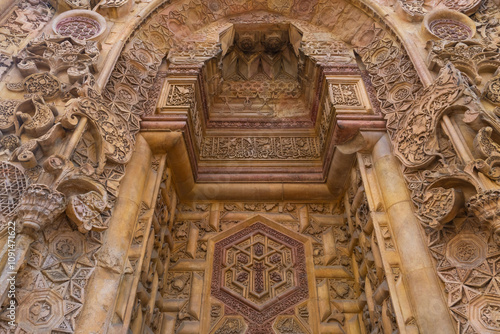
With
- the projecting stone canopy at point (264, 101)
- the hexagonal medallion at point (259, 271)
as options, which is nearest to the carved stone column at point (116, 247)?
the projecting stone canopy at point (264, 101)

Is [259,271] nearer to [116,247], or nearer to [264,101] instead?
[116,247]

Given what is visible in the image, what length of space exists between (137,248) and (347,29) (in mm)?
5588

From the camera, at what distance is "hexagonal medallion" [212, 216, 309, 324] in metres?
5.20

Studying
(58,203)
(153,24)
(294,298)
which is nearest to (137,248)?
(58,203)

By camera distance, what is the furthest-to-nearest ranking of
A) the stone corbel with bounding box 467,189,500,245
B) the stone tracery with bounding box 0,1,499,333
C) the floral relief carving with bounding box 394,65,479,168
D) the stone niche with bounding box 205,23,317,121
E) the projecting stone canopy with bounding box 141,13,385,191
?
the stone niche with bounding box 205,23,317,121 → the projecting stone canopy with bounding box 141,13,385,191 → the floral relief carving with bounding box 394,65,479,168 → the stone tracery with bounding box 0,1,499,333 → the stone corbel with bounding box 467,189,500,245

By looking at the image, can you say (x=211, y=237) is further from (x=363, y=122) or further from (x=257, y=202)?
(x=363, y=122)

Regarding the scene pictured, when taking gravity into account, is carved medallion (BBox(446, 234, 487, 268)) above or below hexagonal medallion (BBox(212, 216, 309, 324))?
below

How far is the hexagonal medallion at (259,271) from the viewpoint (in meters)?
5.20

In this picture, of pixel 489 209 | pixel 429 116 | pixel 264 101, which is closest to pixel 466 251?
pixel 489 209

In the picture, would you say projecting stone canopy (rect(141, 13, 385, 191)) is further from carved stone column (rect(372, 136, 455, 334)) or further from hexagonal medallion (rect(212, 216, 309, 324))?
hexagonal medallion (rect(212, 216, 309, 324))

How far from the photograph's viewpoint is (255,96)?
7.79 meters

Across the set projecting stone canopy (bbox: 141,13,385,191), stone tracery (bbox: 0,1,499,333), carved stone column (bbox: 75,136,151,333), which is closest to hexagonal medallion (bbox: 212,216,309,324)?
stone tracery (bbox: 0,1,499,333)

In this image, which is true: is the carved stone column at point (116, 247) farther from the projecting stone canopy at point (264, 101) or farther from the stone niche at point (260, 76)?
the stone niche at point (260, 76)

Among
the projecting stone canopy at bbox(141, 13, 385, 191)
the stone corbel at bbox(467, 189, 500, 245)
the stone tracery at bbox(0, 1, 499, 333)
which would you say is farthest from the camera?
the projecting stone canopy at bbox(141, 13, 385, 191)
